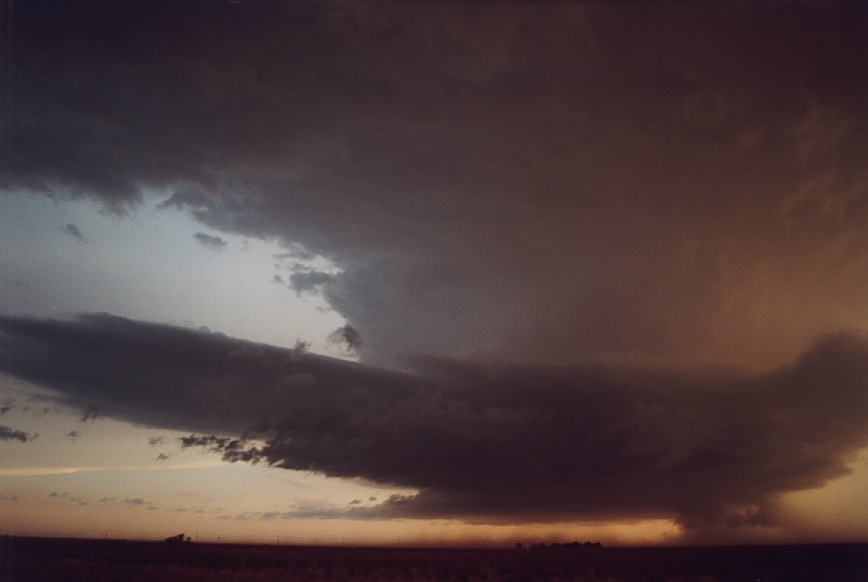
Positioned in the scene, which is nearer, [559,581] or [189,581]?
[189,581]

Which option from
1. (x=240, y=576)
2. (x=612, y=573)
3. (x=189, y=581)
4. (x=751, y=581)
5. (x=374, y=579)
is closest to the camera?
(x=189, y=581)

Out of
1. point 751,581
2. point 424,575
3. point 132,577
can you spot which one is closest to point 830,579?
point 751,581

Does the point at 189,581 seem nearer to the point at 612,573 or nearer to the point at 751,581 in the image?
the point at 612,573

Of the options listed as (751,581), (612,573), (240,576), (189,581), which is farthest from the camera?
(612,573)

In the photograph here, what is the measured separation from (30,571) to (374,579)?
23.0 meters

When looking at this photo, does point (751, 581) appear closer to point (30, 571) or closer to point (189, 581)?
point (189, 581)

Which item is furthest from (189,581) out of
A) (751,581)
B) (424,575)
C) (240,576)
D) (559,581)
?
(751,581)

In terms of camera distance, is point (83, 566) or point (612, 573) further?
point (612, 573)

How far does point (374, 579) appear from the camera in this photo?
45.8 metres

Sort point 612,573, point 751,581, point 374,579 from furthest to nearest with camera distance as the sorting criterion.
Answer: point 612,573, point 751,581, point 374,579

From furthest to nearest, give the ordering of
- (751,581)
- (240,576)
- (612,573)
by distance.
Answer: (612,573) < (751,581) < (240,576)

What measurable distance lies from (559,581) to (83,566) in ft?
118

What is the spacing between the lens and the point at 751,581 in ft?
168

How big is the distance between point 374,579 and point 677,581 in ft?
76.9
